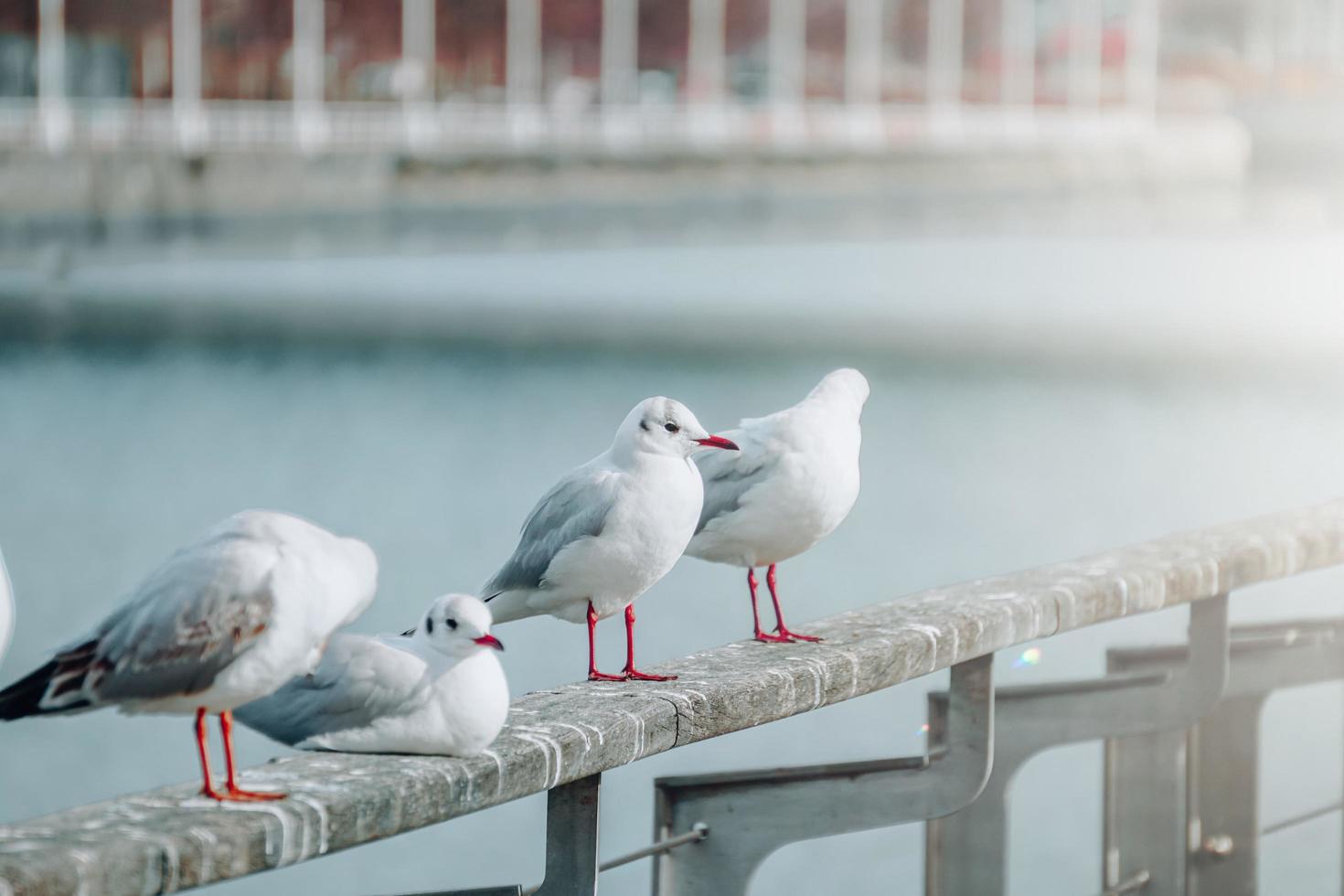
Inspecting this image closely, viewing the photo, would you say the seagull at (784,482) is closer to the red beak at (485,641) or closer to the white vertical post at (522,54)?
the red beak at (485,641)

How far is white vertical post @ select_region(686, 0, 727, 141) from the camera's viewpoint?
39906mm

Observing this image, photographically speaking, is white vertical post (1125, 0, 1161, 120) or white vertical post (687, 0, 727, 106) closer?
white vertical post (687, 0, 727, 106)

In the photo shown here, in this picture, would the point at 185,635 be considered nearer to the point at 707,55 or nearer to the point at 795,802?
the point at 795,802

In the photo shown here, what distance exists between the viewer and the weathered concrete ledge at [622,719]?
1585 mm

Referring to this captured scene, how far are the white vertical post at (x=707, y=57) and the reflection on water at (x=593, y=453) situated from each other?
11.5m

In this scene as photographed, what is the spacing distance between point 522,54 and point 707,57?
209 inches

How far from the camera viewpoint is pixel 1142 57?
43.8 m

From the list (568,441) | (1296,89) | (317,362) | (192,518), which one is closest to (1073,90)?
(1296,89)

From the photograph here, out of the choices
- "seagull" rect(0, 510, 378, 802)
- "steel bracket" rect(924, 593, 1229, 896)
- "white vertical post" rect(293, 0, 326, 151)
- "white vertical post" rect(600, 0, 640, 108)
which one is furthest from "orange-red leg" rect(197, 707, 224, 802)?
"white vertical post" rect(600, 0, 640, 108)

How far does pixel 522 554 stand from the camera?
94.7 inches

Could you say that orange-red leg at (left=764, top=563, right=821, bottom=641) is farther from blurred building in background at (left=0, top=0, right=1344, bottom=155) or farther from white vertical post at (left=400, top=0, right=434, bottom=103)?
white vertical post at (left=400, top=0, right=434, bottom=103)

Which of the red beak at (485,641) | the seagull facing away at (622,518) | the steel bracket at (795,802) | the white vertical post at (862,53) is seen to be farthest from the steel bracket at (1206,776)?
the white vertical post at (862,53)

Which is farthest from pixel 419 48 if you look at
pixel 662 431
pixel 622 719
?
pixel 622 719

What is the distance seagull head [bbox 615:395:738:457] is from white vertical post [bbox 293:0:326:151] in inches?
1105
